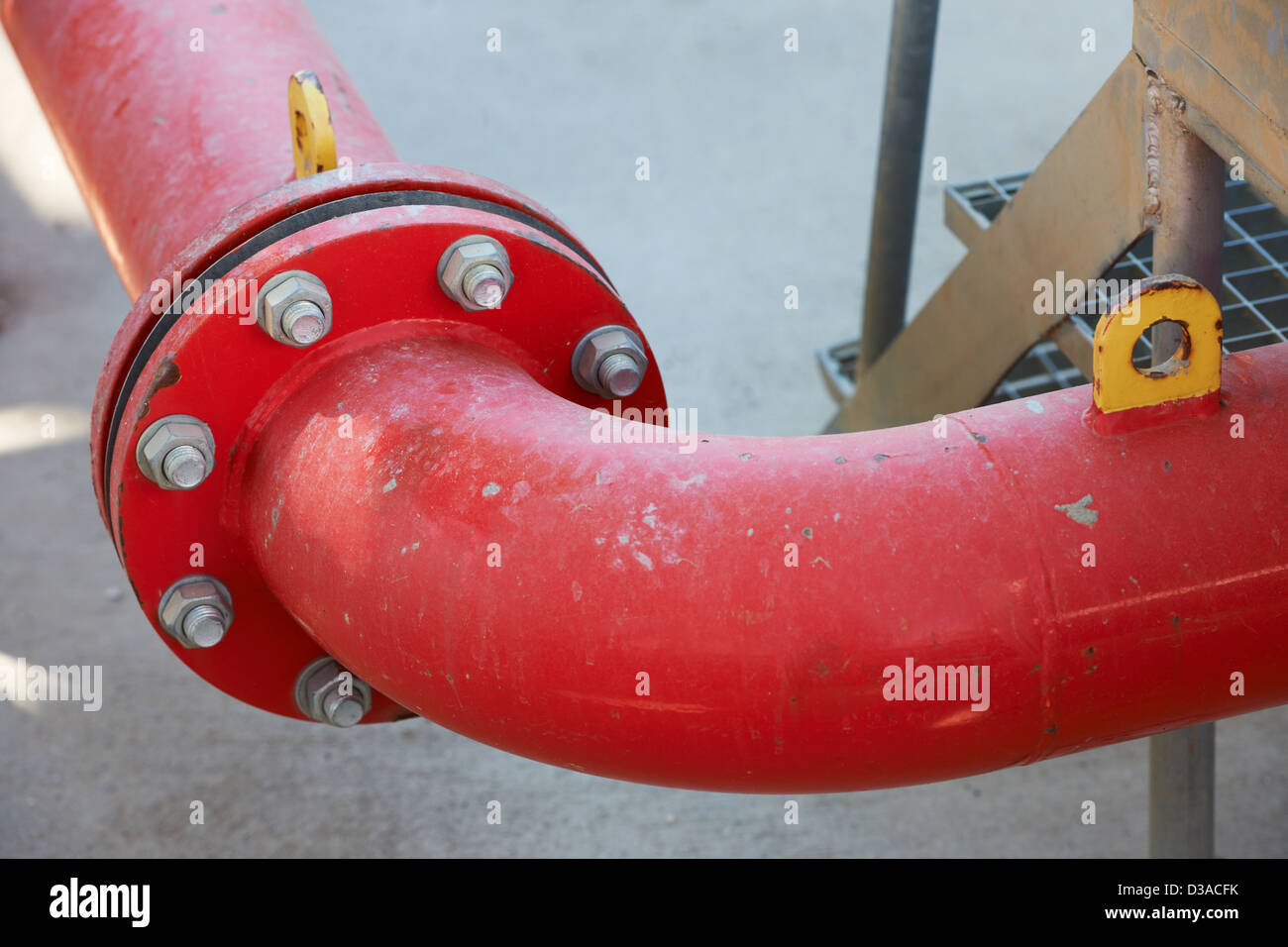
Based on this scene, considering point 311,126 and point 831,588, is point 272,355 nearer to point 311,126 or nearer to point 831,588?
point 311,126

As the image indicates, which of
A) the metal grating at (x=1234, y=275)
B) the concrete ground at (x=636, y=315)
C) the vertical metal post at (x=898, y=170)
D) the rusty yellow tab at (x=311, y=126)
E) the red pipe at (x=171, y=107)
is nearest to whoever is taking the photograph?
the rusty yellow tab at (x=311, y=126)

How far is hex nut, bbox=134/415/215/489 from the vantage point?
911 millimetres

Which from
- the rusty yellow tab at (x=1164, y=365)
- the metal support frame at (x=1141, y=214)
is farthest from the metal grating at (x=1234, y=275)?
the rusty yellow tab at (x=1164, y=365)

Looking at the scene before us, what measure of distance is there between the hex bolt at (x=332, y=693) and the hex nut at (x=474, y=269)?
31 centimetres

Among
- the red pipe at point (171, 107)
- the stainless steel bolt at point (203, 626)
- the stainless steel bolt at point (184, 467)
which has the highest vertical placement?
the red pipe at point (171, 107)

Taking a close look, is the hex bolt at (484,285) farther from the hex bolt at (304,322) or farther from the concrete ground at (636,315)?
the concrete ground at (636,315)

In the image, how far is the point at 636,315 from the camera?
3256 mm

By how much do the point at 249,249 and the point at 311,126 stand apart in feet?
0.42

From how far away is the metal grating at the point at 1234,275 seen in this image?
1433mm

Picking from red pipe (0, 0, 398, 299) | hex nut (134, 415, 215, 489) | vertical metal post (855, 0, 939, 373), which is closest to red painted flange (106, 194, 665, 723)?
hex nut (134, 415, 215, 489)

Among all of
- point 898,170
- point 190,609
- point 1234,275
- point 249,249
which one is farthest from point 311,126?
point 898,170

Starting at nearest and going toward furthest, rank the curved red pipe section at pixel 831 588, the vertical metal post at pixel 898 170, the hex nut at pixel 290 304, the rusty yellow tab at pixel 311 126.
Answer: the curved red pipe section at pixel 831 588, the hex nut at pixel 290 304, the rusty yellow tab at pixel 311 126, the vertical metal post at pixel 898 170

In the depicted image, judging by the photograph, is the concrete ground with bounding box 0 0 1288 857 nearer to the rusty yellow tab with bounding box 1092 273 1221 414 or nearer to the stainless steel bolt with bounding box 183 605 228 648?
the stainless steel bolt with bounding box 183 605 228 648
